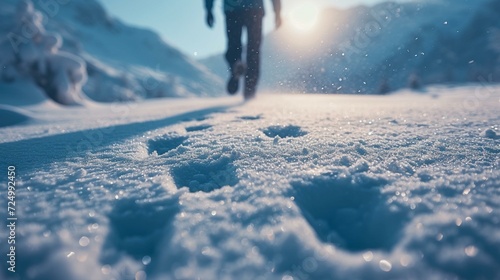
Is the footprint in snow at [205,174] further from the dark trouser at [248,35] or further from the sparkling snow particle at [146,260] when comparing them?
the dark trouser at [248,35]

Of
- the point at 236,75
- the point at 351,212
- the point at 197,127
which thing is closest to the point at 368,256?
the point at 351,212

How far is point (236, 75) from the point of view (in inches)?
112

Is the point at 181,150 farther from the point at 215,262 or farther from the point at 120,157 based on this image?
the point at 215,262

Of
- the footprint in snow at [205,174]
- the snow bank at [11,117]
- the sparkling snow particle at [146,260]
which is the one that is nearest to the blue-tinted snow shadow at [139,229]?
the sparkling snow particle at [146,260]

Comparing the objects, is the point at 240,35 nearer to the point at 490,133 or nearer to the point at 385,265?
the point at 490,133

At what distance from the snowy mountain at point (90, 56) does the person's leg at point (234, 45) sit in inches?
254

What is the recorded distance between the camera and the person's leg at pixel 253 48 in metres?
2.71

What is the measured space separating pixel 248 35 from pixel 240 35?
0.09m

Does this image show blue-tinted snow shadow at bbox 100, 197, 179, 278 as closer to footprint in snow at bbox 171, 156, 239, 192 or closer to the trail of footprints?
the trail of footprints

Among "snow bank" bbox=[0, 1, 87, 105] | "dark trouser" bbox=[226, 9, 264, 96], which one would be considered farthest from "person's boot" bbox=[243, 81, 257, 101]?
"snow bank" bbox=[0, 1, 87, 105]

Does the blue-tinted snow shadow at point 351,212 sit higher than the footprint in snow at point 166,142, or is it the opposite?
the blue-tinted snow shadow at point 351,212

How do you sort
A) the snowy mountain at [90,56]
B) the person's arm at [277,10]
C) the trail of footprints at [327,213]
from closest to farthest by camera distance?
the trail of footprints at [327,213], the person's arm at [277,10], the snowy mountain at [90,56]

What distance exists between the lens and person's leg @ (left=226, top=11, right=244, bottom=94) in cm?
268

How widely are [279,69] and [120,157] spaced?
179 cm
